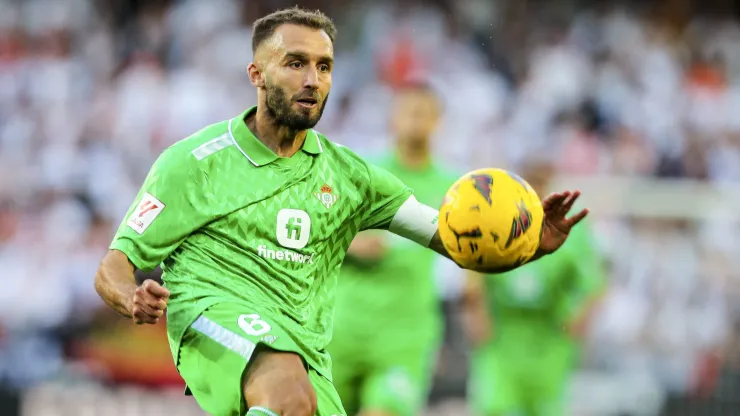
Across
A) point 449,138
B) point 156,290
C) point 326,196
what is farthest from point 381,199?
point 449,138

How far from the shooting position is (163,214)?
200 inches

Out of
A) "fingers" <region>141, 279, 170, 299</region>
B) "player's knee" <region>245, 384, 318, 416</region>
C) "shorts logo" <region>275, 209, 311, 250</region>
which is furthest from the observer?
"shorts logo" <region>275, 209, 311, 250</region>

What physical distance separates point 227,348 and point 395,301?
4.22 meters

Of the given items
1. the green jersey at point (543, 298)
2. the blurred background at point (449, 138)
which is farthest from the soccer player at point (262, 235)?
the blurred background at point (449, 138)

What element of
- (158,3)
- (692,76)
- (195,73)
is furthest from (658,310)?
(158,3)

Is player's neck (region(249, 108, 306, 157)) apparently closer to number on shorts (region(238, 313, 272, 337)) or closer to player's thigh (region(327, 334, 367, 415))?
number on shorts (region(238, 313, 272, 337))

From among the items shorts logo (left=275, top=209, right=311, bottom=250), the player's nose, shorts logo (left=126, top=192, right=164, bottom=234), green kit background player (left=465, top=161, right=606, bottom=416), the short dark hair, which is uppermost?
the short dark hair

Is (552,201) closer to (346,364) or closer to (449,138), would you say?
(346,364)

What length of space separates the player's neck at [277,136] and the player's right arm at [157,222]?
16.2 inches

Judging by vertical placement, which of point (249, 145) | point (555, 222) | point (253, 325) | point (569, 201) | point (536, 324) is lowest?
→ point (536, 324)

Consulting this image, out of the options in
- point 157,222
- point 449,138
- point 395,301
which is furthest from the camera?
point 449,138

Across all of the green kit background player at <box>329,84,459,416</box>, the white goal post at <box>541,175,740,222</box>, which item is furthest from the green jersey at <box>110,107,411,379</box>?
the white goal post at <box>541,175,740,222</box>

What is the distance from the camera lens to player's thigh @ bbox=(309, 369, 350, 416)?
5160 mm

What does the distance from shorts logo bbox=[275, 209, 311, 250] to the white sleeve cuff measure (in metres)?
0.59
